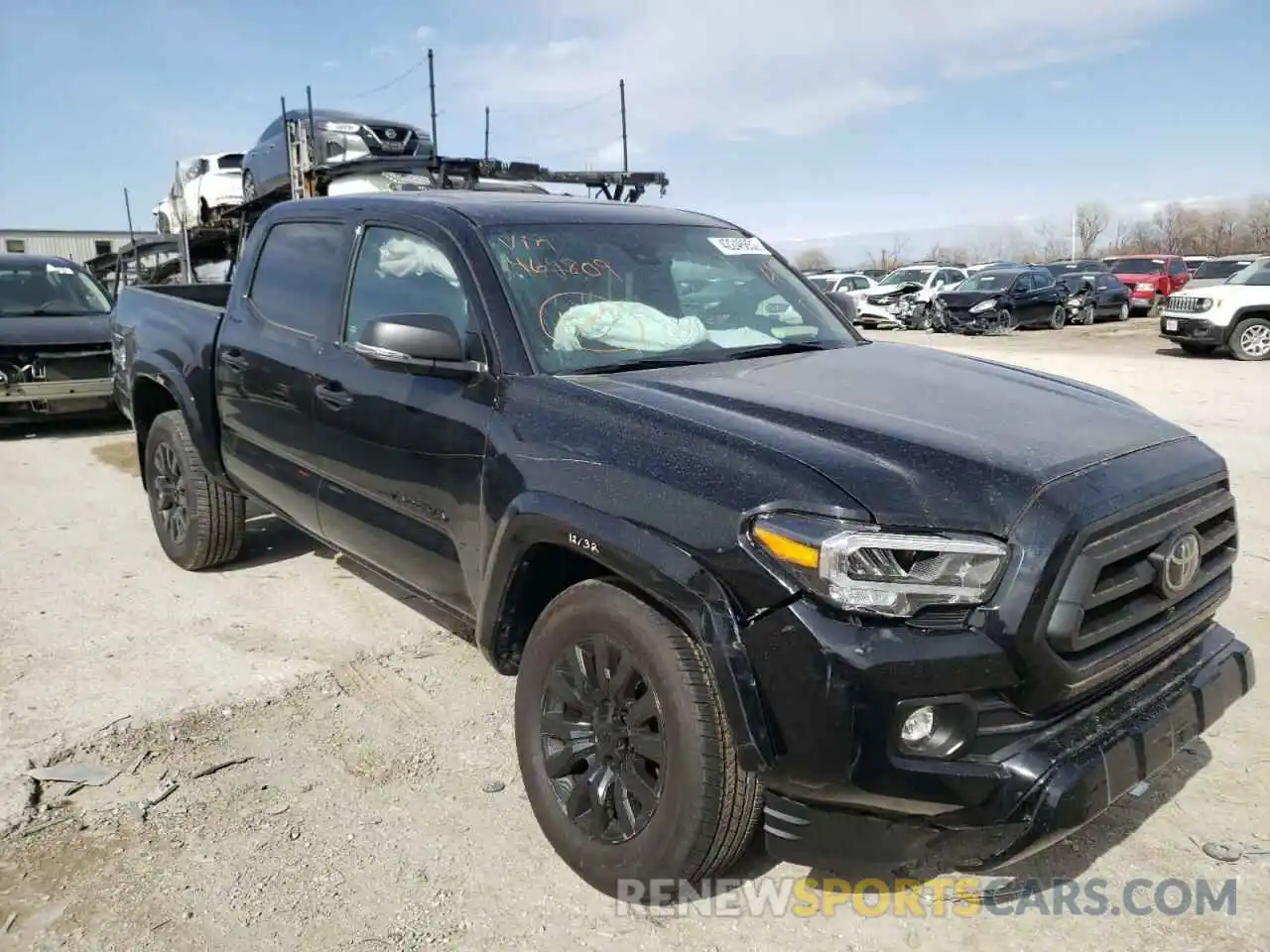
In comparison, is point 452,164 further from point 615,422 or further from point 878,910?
point 878,910

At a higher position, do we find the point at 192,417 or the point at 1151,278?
the point at 1151,278

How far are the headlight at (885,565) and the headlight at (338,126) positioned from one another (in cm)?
1192

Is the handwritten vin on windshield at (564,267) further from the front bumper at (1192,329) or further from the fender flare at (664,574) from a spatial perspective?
the front bumper at (1192,329)

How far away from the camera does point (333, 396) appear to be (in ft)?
12.1

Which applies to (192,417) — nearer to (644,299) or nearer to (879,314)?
(644,299)

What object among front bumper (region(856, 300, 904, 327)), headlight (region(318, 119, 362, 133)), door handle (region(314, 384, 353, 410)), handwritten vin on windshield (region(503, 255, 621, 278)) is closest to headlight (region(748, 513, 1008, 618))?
handwritten vin on windshield (region(503, 255, 621, 278))

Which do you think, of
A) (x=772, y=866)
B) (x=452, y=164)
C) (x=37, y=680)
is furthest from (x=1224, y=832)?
(x=452, y=164)

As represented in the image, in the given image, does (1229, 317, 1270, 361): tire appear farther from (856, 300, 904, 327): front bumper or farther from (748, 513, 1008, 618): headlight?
(748, 513, 1008, 618): headlight

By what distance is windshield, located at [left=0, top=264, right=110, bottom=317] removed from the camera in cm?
973

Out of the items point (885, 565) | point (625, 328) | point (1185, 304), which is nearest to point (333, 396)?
point (625, 328)

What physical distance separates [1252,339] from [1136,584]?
17.3 metres

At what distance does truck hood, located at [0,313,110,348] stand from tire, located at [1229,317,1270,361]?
55.5ft

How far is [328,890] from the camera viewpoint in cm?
269

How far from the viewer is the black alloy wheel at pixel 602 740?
2.49 meters
